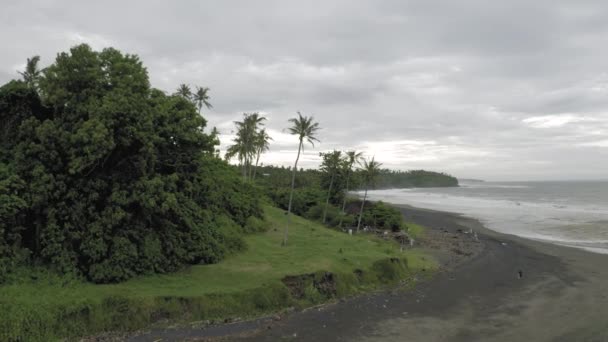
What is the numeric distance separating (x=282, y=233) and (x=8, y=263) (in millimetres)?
24209

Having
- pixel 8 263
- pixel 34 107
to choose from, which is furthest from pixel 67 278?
pixel 34 107

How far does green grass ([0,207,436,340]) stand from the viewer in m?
17.9

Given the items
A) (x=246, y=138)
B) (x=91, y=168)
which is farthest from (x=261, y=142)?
(x=91, y=168)

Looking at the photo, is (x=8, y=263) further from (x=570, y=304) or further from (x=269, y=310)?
(x=570, y=304)

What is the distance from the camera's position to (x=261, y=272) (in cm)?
2567

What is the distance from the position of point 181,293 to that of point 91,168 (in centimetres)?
839

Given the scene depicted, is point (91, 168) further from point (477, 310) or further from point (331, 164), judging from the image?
point (331, 164)

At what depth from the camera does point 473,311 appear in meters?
25.3

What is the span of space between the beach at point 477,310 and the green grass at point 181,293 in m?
1.93

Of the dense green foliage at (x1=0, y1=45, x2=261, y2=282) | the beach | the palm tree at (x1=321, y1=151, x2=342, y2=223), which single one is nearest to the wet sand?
the beach

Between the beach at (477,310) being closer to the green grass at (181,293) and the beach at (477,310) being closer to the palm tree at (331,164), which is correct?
the green grass at (181,293)

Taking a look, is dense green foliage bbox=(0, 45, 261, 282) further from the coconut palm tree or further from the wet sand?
the coconut palm tree

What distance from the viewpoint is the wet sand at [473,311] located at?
2089cm

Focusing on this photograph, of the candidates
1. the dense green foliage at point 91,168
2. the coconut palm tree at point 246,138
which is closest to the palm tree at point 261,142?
the coconut palm tree at point 246,138
